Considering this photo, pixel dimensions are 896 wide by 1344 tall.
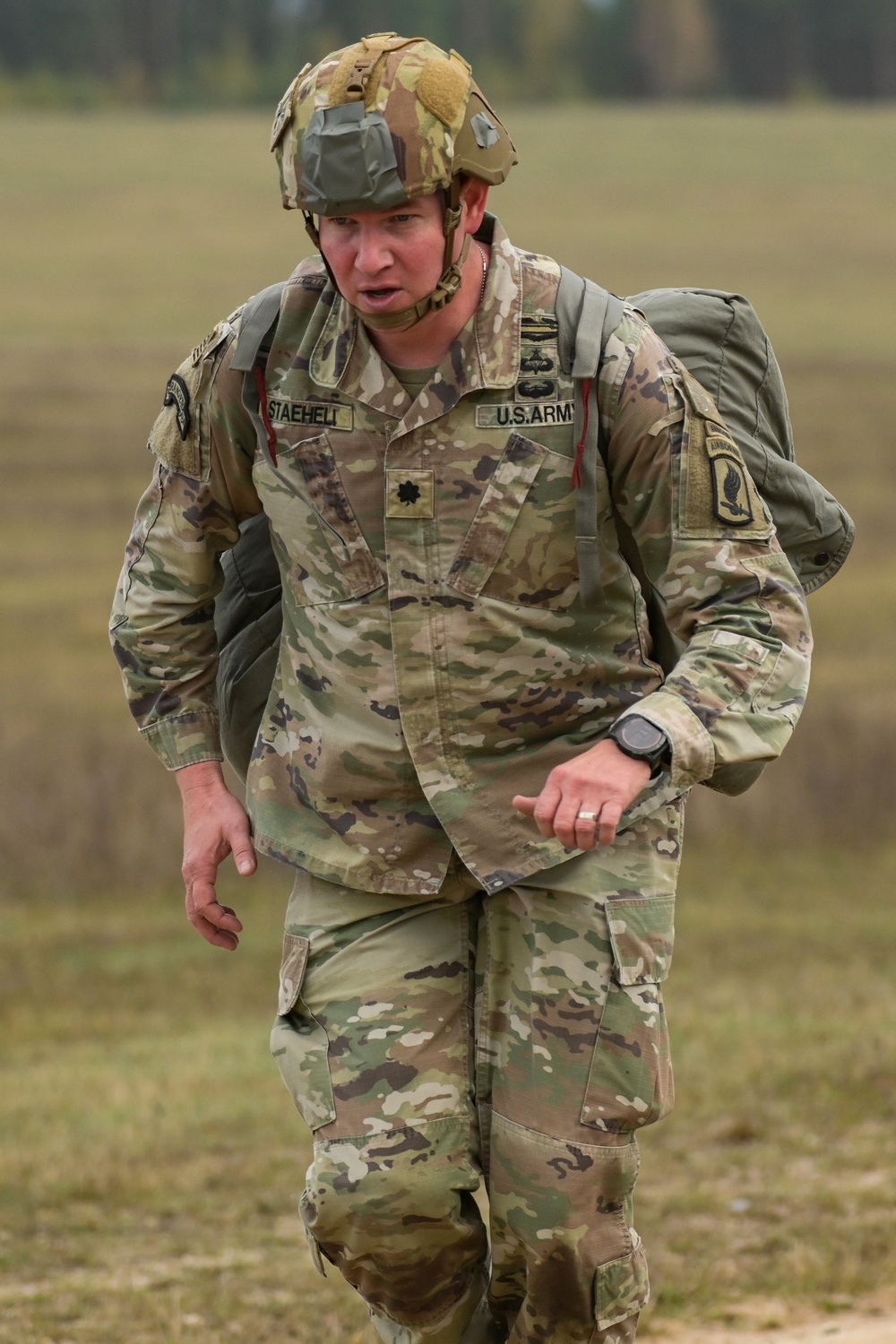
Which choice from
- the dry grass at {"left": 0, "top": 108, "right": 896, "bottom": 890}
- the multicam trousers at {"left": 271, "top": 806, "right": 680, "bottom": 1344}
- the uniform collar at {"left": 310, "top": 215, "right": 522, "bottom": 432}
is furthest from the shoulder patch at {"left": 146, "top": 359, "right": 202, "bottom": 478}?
the dry grass at {"left": 0, "top": 108, "right": 896, "bottom": 890}

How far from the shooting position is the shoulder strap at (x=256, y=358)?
4293mm

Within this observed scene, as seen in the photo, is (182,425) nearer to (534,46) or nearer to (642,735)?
(642,735)

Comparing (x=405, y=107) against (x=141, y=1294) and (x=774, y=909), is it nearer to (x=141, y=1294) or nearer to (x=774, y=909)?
(x=141, y=1294)

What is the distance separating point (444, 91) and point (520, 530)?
0.83 m

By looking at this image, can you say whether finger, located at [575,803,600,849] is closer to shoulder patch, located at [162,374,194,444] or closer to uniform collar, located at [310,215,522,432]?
uniform collar, located at [310,215,522,432]

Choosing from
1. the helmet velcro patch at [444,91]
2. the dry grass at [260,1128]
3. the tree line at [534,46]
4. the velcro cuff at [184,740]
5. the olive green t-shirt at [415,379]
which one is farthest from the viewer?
the tree line at [534,46]

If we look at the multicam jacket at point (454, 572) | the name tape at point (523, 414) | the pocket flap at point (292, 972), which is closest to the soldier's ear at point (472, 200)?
the multicam jacket at point (454, 572)

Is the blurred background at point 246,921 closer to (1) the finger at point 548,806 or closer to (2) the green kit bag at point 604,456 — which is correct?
(2) the green kit bag at point 604,456

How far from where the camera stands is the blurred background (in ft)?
22.5

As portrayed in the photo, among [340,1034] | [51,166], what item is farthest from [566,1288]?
[51,166]

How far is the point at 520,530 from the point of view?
422 centimetres

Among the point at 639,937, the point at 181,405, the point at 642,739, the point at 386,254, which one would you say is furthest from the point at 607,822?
the point at 181,405

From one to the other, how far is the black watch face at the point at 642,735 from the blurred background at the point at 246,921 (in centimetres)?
272

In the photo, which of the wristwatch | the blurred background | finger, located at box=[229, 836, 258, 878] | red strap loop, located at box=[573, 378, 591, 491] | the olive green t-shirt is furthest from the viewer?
the blurred background
